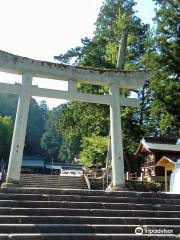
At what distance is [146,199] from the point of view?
10.6 metres

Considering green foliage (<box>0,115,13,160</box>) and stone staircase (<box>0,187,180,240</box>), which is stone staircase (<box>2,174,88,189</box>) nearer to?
stone staircase (<box>0,187,180,240</box>)

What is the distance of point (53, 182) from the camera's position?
23.5 metres

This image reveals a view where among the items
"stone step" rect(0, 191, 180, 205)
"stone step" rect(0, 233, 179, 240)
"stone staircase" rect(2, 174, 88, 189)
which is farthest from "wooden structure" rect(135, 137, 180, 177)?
"stone step" rect(0, 233, 179, 240)

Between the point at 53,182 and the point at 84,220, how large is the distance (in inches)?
589

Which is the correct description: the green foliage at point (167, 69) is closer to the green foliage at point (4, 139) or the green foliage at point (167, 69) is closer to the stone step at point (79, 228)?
the stone step at point (79, 228)

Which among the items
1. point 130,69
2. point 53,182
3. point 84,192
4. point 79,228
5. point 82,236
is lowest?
point 82,236

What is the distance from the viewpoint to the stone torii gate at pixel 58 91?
38.9ft

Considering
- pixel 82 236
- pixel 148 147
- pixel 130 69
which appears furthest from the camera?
pixel 148 147

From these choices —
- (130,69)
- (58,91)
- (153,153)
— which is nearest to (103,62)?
(130,69)

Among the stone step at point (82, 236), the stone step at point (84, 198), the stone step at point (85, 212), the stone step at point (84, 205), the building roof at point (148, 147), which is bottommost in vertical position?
the stone step at point (82, 236)

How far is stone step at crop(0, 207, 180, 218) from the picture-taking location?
8.81 m

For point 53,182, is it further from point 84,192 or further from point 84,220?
point 84,220

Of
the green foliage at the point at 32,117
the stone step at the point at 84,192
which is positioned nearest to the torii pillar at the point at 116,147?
the stone step at the point at 84,192

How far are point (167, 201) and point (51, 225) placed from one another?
4044 mm
